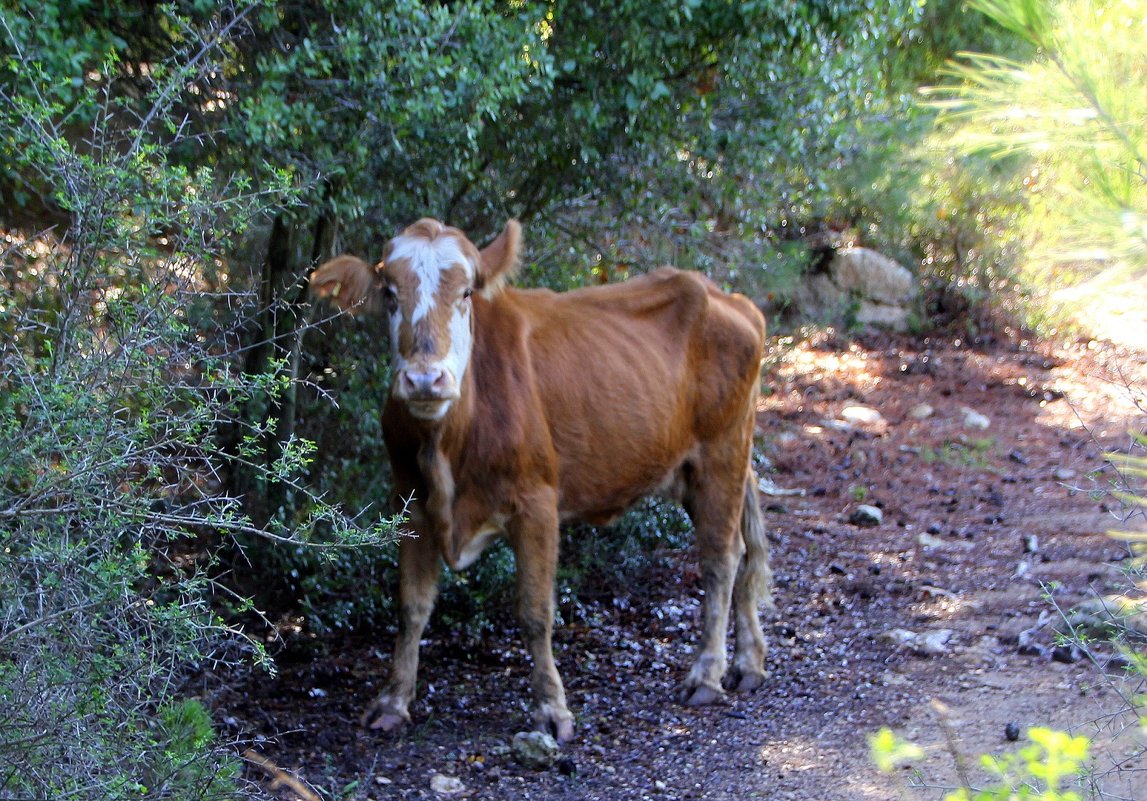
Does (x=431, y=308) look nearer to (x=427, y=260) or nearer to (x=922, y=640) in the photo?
(x=427, y=260)

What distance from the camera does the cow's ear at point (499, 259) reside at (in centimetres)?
565

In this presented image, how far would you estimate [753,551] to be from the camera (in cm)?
672

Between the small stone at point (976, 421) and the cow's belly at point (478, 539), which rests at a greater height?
the cow's belly at point (478, 539)

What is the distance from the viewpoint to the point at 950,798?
2.21 meters

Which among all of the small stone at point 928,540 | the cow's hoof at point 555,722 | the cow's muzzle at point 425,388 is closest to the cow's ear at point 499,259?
the cow's muzzle at point 425,388

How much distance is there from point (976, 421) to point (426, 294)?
7.51 m

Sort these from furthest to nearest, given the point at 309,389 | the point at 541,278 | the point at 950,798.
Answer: the point at 541,278, the point at 309,389, the point at 950,798

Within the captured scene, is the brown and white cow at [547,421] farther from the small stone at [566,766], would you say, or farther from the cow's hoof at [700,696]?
the small stone at [566,766]

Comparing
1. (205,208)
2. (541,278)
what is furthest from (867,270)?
(205,208)

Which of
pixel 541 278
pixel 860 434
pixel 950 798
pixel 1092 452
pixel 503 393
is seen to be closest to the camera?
pixel 950 798

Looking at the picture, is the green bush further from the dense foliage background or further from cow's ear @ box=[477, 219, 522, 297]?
cow's ear @ box=[477, 219, 522, 297]

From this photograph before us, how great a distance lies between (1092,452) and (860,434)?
6.43 ft

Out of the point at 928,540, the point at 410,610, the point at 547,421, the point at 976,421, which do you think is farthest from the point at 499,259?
the point at 976,421

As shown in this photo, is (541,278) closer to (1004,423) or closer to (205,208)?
(205,208)
